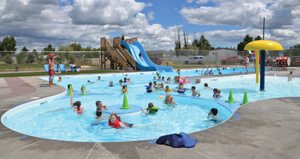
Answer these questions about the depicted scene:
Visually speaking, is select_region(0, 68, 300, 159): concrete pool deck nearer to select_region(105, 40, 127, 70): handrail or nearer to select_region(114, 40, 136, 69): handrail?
select_region(114, 40, 136, 69): handrail

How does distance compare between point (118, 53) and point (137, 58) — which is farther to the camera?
point (137, 58)

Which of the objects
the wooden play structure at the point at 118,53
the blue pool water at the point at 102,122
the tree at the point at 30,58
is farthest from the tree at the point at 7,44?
the blue pool water at the point at 102,122

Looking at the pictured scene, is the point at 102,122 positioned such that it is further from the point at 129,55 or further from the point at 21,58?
the point at 21,58

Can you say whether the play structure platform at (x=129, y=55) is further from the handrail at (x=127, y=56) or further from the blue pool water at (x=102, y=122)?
the blue pool water at (x=102, y=122)

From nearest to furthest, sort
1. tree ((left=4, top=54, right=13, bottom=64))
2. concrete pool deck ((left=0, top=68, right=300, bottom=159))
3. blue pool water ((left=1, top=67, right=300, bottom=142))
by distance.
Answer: concrete pool deck ((left=0, top=68, right=300, bottom=159))
blue pool water ((left=1, top=67, right=300, bottom=142))
tree ((left=4, top=54, right=13, bottom=64))

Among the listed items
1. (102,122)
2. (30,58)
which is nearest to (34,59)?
(30,58)

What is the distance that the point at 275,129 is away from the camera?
16.4 ft

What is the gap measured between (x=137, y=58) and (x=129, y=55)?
4.68 feet

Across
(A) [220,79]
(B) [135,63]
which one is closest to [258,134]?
(A) [220,79]

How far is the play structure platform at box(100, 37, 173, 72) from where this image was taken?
2788 centimetres

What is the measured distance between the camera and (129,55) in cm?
2817

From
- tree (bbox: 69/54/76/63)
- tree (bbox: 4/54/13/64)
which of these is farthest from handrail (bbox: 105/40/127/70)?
tree (bbox: 4/54/13/64)

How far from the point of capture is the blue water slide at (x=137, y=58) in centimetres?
2729

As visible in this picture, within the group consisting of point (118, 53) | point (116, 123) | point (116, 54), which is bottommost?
point (116, 123)
